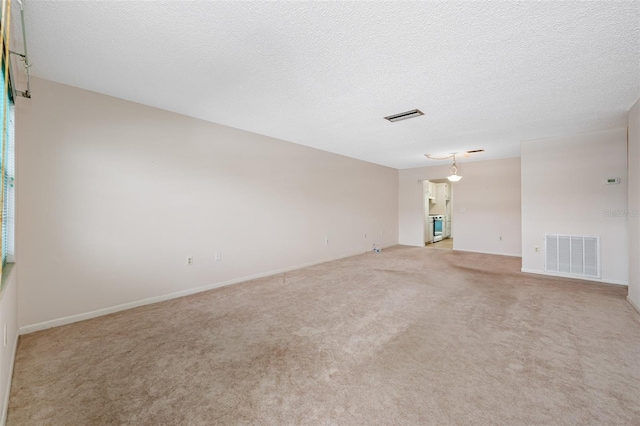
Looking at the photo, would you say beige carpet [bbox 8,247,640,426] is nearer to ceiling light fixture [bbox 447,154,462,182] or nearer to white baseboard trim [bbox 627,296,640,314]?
white baseboard trim [bbox 627,296,640,314]

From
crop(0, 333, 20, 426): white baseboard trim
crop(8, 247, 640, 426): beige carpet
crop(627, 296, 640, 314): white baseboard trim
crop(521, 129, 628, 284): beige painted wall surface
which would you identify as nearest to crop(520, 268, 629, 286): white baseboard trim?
crop(521, 129, 628, 284): beige painted wall surface

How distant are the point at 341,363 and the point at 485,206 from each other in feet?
21.6

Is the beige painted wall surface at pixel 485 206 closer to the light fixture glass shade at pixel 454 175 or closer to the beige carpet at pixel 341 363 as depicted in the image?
the light fixture glass shade at pixel 454 175

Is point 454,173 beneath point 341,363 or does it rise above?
above

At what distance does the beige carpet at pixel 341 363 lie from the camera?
1570 millimetres

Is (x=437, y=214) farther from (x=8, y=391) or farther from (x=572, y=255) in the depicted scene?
(x=8, y=391)

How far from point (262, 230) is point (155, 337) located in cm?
231

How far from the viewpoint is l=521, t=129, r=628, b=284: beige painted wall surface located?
4.14m

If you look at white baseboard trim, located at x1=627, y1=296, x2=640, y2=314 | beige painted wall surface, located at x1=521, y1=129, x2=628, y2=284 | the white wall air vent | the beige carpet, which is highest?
beige painted wall surface, located at x1=521, y1=129, x2=628, y2=284

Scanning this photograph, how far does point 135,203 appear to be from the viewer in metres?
3.17

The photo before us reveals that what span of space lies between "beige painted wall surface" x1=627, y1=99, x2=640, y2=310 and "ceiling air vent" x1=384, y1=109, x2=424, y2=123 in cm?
247

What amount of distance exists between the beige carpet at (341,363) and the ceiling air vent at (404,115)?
246cm

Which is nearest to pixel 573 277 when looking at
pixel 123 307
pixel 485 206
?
pixel 485 206

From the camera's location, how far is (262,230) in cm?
452
